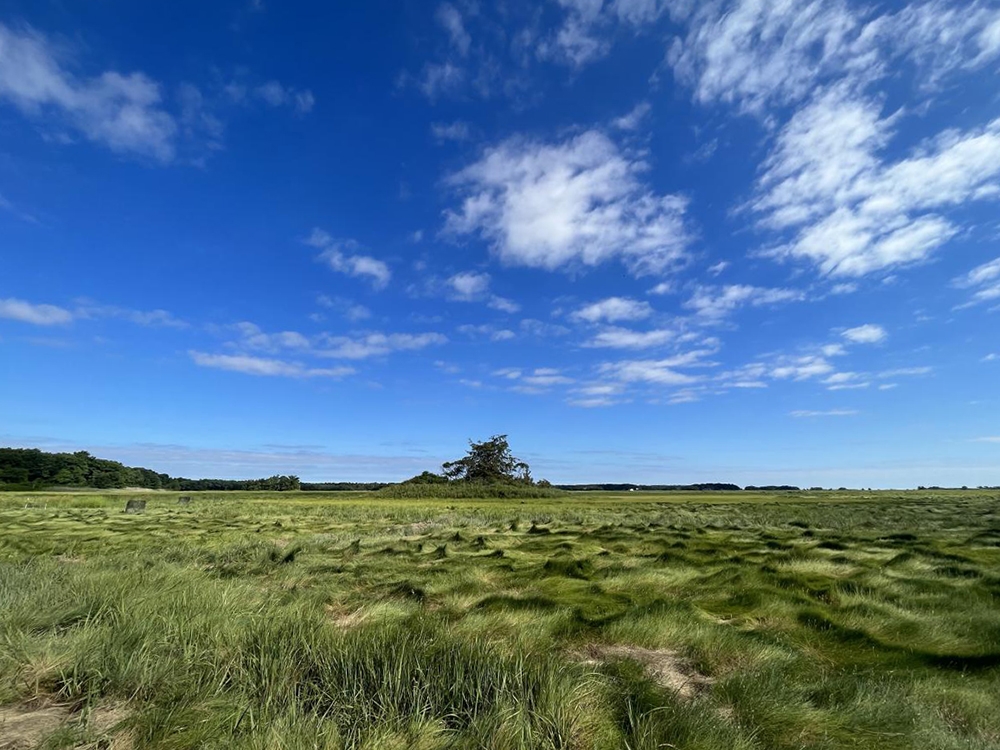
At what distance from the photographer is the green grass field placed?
392 centimetres

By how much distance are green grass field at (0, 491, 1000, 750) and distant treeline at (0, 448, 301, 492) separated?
139073 mm

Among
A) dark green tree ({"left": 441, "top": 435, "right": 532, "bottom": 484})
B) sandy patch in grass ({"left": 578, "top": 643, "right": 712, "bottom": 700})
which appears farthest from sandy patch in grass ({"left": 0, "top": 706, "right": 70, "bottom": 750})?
dark green tree ({"left": 441, "top": 435, "right": 532, "bottom": 484})

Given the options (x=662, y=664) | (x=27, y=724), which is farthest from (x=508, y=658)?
(x=27, y=724)

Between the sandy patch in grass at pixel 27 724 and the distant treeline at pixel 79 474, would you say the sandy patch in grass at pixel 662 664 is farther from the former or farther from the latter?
the distant treeline at pixel 79 474

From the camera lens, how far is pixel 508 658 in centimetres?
511

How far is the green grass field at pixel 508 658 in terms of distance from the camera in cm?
392

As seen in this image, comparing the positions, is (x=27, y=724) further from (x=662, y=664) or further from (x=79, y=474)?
(x=79, y=474)

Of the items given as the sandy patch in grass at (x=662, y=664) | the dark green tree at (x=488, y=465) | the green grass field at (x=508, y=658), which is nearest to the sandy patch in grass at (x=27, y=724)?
the green grass field at (x=508, y=658)

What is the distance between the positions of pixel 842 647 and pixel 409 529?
19.7 m

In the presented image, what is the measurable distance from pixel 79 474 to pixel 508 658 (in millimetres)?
170514

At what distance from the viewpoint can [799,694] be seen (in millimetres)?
4910

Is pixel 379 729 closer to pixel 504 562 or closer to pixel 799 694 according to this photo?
pixel 799 694

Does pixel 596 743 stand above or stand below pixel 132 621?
below

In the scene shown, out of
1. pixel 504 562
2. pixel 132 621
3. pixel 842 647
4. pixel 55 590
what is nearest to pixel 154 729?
pixel 132 621
